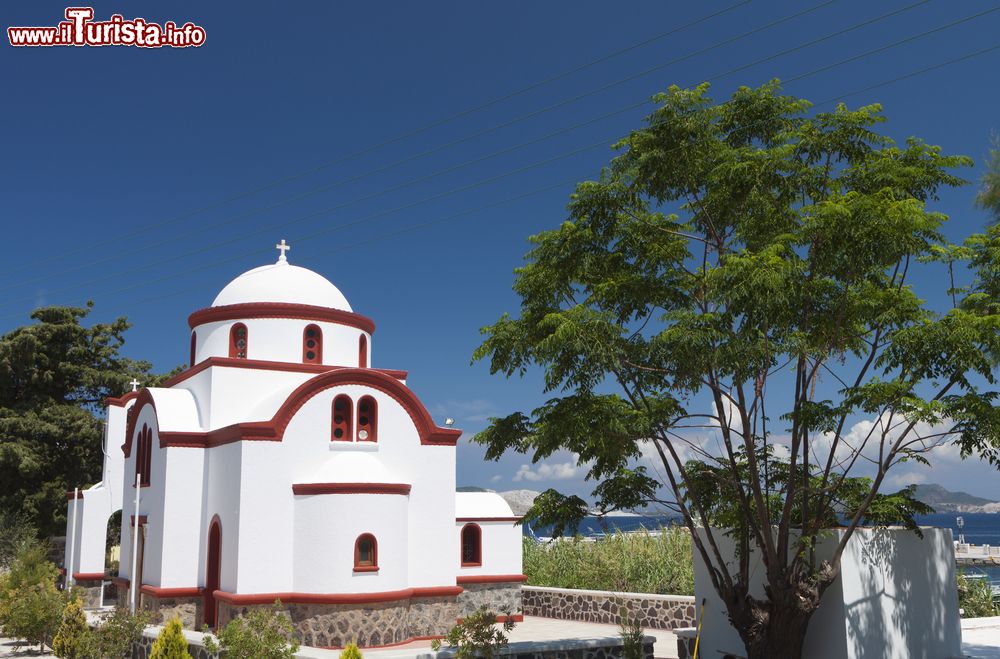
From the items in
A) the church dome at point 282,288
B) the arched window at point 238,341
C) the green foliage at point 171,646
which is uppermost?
the church dome at point 282,288

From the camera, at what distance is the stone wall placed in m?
17.8

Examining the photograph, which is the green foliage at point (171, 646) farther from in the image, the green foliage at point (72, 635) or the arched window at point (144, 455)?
the arched window at point (144, 455)

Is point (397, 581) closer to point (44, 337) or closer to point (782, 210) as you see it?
point (782, 210)

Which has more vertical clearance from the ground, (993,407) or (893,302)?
(893,302)

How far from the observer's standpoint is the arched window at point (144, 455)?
20422 mm

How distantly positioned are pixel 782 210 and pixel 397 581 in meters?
10.5

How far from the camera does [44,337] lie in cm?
3456

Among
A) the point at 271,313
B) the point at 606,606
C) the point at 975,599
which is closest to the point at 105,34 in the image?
the point at 271,313

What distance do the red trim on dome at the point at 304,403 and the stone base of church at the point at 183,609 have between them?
3233 mm

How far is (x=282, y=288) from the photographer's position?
21.5 metres

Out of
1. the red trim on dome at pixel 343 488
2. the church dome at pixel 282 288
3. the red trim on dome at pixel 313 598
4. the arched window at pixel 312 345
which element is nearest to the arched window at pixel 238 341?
the church dome at pixel 282 288

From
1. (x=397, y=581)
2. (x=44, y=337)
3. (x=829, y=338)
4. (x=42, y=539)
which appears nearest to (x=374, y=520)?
(x=397, y=581)

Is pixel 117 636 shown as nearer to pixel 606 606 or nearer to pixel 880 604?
pixel 606 606

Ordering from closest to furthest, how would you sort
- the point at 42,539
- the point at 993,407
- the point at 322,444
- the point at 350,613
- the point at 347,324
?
the point at 993,407
the point at 350,613
the point at 322,444
the point at 347,324
the point at 42,539
